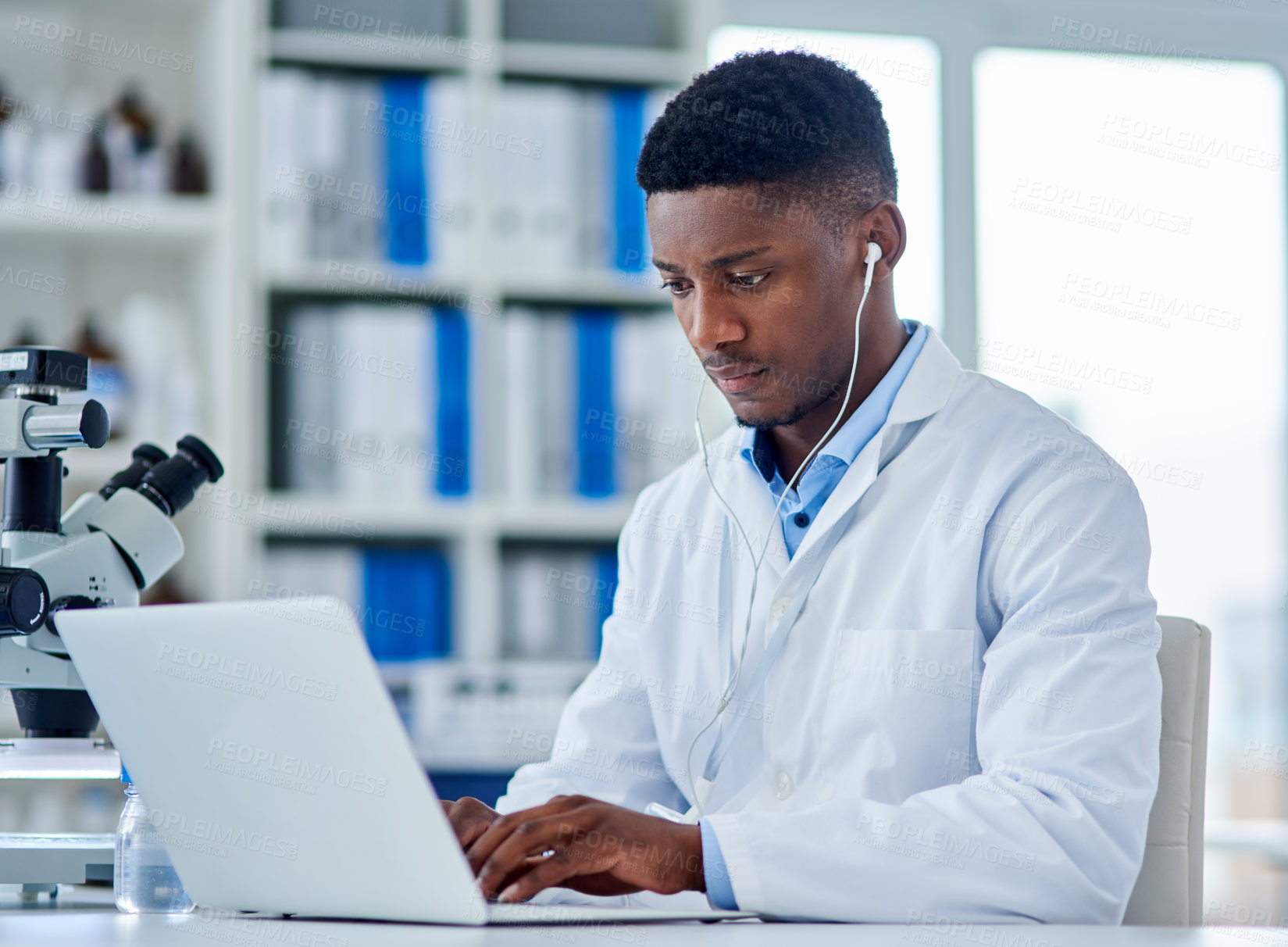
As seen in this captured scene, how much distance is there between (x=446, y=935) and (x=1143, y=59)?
292cm

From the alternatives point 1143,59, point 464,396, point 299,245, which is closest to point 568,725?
point 464,396

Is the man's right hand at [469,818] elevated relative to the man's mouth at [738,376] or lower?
lower

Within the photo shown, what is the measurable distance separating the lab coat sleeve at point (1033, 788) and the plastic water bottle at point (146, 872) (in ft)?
1.35

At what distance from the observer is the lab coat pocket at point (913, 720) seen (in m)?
1.16

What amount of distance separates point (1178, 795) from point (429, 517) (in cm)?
149

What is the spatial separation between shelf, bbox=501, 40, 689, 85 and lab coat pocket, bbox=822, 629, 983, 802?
1559mm

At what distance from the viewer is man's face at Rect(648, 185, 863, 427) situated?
4.24 ft

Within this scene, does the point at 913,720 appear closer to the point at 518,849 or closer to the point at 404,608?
the point at 518,849

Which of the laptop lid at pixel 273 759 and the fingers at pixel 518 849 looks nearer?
the laptop lid at pixel 273 759

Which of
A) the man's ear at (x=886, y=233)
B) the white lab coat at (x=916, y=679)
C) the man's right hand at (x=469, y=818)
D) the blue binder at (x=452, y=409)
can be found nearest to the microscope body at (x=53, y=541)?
the man's right hand at (x=469, y=818)

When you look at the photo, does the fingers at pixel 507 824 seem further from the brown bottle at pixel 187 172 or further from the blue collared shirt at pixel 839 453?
the brown bottle at pixel 187 172

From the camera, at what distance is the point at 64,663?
1011 millimetres

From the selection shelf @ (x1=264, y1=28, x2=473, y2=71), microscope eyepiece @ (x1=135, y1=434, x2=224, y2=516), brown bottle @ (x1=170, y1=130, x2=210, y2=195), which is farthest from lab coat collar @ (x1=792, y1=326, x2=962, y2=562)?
brown bottle @ (x1=170, y1=130, x2=210, y2=195)

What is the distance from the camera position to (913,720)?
117 cm
